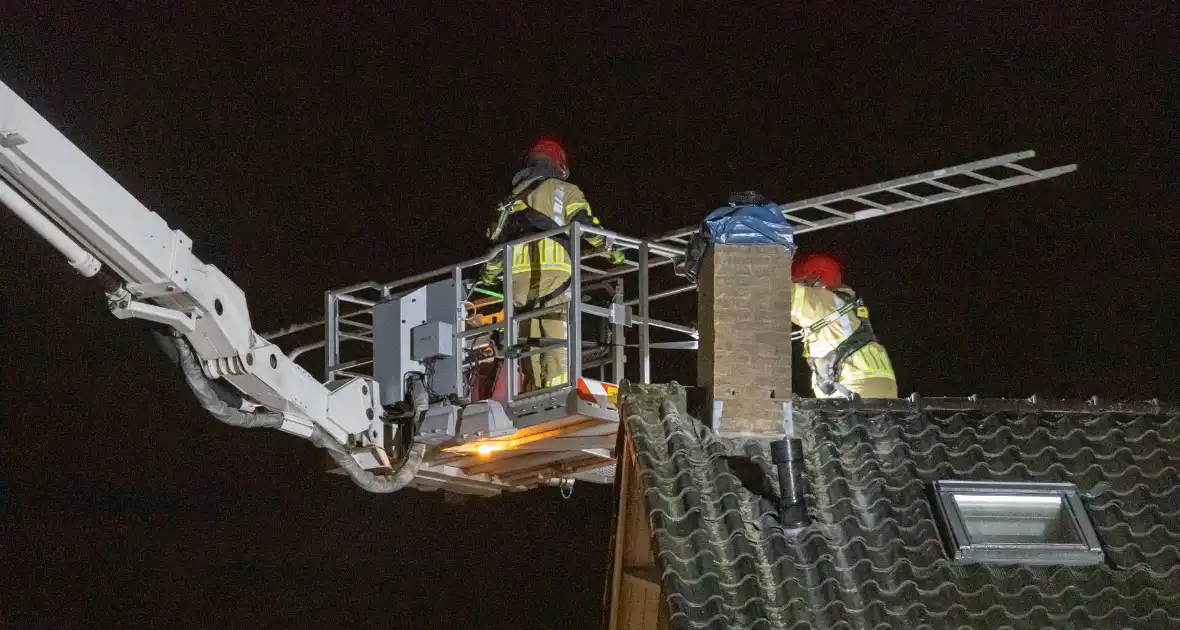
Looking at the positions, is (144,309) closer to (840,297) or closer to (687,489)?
(687,489)

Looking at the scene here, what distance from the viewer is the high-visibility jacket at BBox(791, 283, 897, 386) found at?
11406 millimetres

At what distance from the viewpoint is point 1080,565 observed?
788 centimetres

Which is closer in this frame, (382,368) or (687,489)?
(687,489)

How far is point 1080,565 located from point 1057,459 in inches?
35.1

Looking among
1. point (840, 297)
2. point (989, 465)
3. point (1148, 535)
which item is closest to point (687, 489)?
point (989, 465)

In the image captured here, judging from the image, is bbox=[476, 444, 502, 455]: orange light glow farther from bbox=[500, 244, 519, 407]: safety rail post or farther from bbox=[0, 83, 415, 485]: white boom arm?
bbox=[0, 83, 415, 485]: white boom arm

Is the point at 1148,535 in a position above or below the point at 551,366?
below

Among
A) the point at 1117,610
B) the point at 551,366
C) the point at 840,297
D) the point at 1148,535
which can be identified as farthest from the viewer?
the point at 840,297

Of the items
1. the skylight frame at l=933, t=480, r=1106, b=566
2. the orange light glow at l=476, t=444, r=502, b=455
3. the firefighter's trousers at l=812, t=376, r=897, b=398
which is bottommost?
the skylight frame at l=933, t=480, r=1106, b=566

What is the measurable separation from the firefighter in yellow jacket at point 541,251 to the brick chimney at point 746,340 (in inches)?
65.4

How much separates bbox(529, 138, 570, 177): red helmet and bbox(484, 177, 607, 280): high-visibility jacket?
24cm

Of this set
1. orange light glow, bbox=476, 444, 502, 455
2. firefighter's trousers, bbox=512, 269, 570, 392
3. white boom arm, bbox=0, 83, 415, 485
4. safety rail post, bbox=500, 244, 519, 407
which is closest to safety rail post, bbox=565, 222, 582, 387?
safety rail post, bbox=500, 244, 519, 407

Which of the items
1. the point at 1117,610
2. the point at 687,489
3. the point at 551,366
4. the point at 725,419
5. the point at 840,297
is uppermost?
the point at 840,297

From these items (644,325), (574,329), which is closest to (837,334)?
(644,325)
